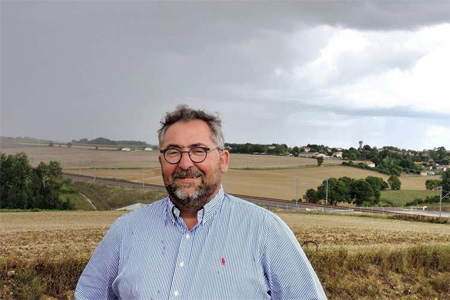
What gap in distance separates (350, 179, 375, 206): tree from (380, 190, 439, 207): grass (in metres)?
1.35

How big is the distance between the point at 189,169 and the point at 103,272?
711 millimetres

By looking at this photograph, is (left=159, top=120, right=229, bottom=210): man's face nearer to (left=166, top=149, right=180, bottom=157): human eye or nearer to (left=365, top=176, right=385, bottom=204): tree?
(left=166, top=149, right=180, bottom=157): human eye

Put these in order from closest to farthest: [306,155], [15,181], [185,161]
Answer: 1. [185,161]
2. [15,181]
3. [306,155]

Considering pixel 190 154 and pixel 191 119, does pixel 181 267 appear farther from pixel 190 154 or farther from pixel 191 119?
pixel 191 119

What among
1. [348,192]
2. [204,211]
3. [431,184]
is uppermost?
[204,211]

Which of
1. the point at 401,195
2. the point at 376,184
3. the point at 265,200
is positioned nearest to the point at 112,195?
the point at 265,200

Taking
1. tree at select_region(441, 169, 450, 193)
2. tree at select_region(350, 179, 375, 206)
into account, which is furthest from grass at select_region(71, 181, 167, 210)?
tree at select_region(441, 169, 450, 193)

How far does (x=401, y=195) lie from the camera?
51625 millimetres

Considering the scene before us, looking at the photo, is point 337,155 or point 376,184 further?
point 337,155

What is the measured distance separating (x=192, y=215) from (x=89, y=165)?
223ft

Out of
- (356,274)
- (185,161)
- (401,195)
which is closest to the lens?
(185,161)

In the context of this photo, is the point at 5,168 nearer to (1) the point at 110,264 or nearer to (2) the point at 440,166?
(2) the point at 440,166

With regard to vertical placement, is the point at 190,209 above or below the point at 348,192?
above

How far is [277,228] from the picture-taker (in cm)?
225
